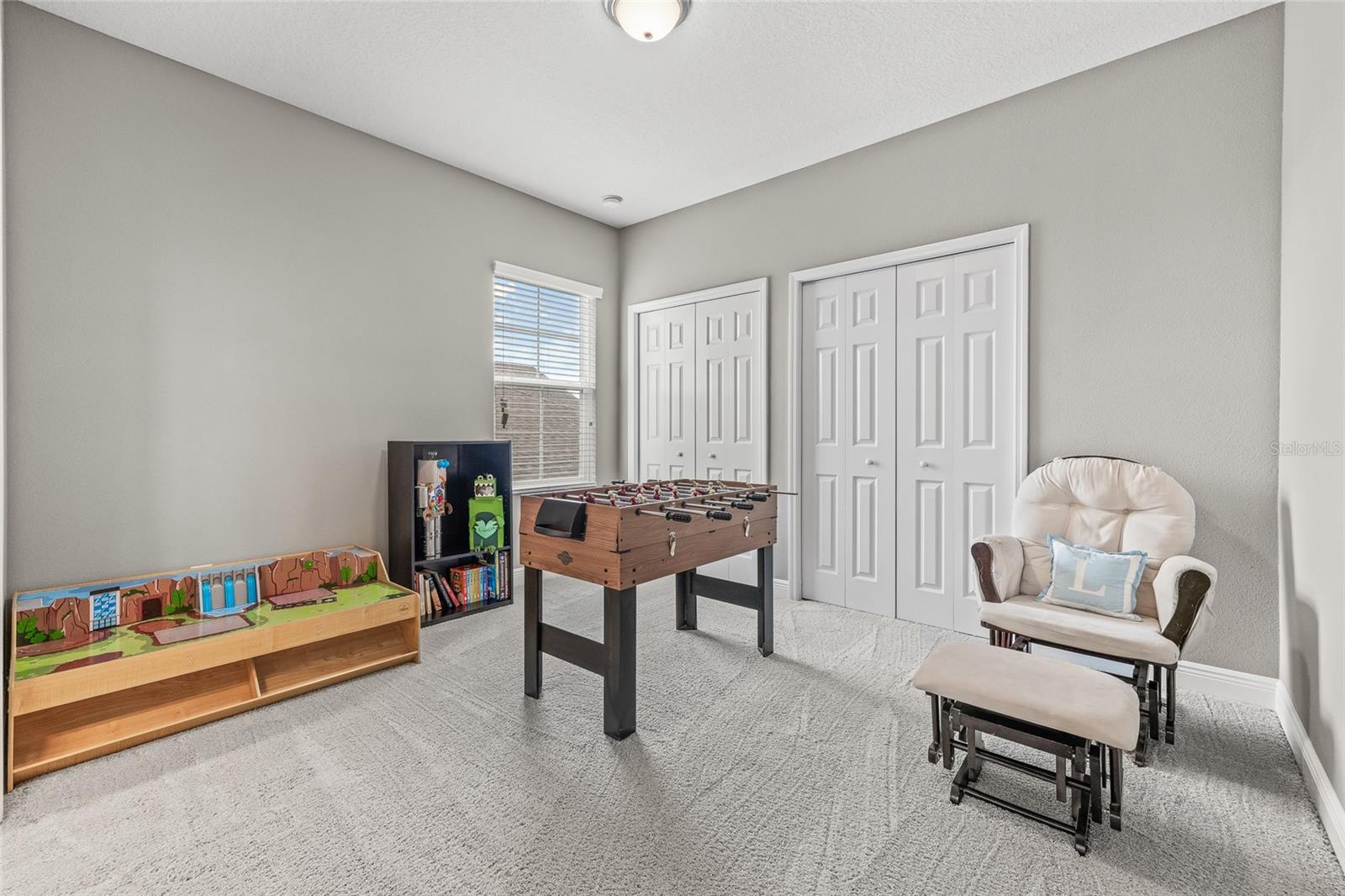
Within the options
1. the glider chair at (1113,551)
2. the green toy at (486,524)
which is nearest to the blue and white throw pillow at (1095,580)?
the glider chair at (1113,551)

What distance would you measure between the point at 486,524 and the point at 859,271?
284cm

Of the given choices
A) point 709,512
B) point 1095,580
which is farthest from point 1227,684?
point 709,512

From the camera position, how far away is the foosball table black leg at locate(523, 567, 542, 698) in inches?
102

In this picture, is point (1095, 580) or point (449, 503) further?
point (449, 503)

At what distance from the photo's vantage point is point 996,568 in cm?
258

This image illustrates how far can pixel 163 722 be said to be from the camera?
2287 mm

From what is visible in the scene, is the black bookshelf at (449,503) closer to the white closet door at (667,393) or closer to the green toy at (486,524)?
the green toy at (486,524)

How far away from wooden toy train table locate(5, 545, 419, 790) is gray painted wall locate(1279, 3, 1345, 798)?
348cm

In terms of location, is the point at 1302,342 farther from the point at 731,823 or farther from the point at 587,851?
the point at 587,851

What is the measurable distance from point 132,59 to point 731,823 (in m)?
4.03

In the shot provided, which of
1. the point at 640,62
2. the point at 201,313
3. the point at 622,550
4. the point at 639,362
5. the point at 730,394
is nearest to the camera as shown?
the point at 622,550

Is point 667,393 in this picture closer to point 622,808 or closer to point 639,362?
point 639,362

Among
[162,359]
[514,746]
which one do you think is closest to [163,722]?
[514,746]

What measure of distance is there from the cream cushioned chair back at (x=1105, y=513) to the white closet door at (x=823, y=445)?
3.92 feet
